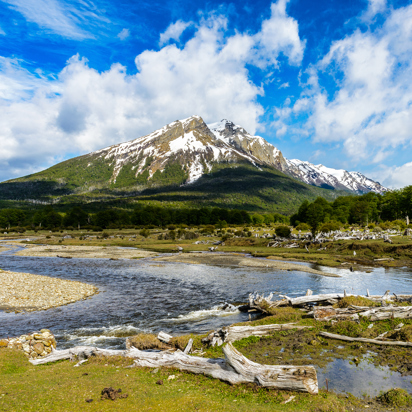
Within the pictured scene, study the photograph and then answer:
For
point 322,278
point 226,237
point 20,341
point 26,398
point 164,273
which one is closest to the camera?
point 26,398

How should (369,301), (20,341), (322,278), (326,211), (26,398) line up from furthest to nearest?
1. (326,211)
2. (322,278)
3. (369,301)
4. (20,341)
5. (26,398)

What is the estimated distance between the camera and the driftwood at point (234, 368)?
35.2ft

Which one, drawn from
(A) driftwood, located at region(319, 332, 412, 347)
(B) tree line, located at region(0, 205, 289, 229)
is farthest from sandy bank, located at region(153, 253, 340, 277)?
(B) tree line, located at region(0, 205, 289, 229)

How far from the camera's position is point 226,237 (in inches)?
3839

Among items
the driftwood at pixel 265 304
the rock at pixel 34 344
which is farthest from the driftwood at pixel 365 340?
the rock at pixel 34 344

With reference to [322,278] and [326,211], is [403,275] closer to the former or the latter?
[322,278]

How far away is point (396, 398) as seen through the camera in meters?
10.4

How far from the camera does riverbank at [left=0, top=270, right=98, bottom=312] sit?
88.0 feet

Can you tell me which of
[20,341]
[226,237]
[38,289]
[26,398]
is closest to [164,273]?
[38,289]

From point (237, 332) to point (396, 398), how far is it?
9.17m

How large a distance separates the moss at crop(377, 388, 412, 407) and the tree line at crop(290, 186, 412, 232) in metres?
97.8

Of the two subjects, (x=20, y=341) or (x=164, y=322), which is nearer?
(x=20, y=341)

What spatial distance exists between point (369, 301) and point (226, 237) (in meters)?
75.1

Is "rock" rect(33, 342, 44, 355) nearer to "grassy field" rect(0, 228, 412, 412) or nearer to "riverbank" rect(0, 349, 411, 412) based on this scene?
"grassy field" rect(0, 228, 412, 412)
